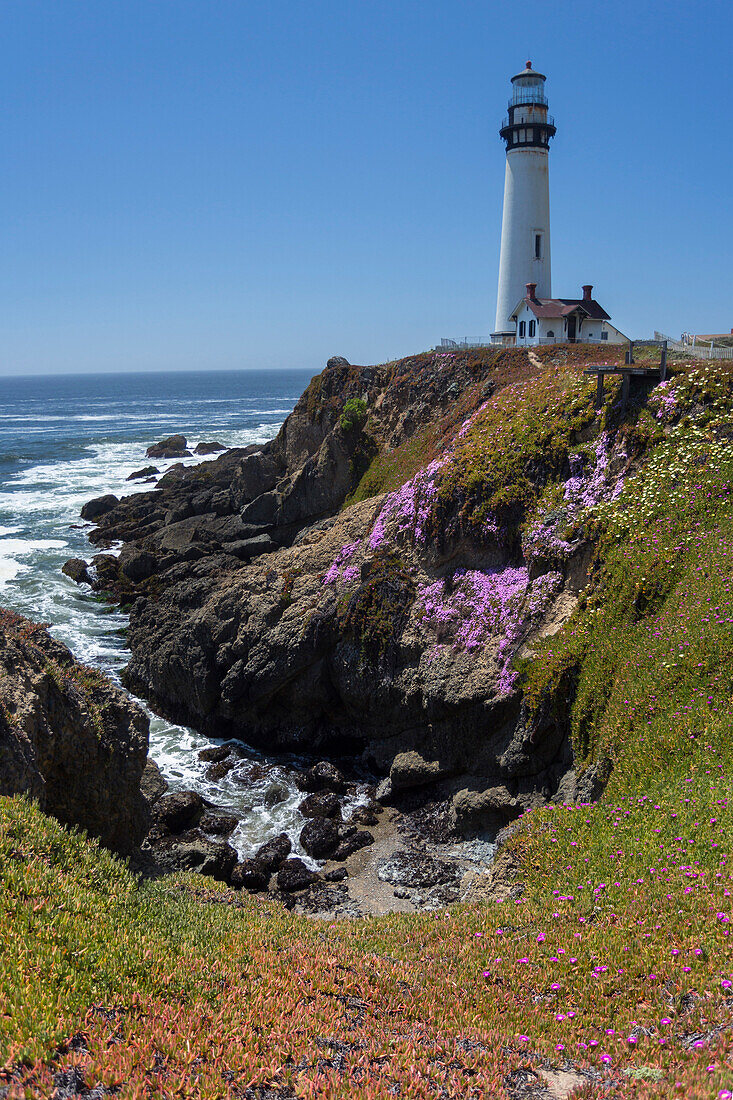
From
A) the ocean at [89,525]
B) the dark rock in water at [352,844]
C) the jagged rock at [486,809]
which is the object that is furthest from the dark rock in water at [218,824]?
the jagged rock at [486,809]

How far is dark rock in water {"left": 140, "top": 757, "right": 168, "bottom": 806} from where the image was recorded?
1967cm

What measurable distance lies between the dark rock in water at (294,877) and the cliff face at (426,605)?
4.58 meters

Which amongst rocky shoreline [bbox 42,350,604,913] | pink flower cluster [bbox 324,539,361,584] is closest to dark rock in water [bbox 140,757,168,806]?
rocky shoreline [bbox 42,350,604,913]

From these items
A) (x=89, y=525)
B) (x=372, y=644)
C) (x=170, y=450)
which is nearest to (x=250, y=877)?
(x=372, y=644)

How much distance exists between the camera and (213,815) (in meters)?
21.2

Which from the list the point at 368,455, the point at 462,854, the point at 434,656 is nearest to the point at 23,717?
the point at 462,854

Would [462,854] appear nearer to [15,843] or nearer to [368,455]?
[15,843]

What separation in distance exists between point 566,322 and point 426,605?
25.8 metres

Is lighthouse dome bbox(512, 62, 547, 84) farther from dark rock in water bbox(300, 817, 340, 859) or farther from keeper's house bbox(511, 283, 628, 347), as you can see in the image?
dark rock in water bbox(300, 817, 340, 859)

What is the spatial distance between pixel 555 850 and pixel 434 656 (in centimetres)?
1052

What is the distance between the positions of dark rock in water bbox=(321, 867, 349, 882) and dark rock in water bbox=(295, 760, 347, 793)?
427 cm

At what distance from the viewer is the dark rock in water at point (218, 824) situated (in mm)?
20672

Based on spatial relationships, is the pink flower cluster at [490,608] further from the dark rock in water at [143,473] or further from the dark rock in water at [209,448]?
the dark rock in water at [209,448]

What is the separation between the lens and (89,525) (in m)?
52.8
